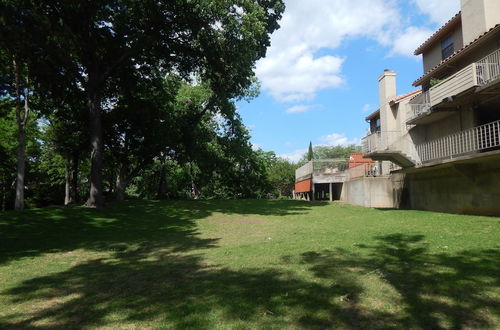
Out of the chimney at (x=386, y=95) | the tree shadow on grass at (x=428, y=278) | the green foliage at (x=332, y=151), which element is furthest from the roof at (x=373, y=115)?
the green foliage at (x=332, y=151)

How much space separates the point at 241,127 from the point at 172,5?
21388 millimetres

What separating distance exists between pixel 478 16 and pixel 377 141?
301 inches

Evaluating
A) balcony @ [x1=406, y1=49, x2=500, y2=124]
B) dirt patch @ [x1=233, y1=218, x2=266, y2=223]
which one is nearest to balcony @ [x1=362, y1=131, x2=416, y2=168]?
balcony @ [x1=406, y1=49, x2=500, y2=124]

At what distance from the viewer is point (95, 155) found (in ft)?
60.4

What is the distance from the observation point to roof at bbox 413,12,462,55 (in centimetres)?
1884

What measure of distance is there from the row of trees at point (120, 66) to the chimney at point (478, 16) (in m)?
9.27

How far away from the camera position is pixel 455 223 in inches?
472

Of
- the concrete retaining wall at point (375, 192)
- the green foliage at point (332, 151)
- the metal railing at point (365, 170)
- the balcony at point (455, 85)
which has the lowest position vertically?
the concrete retaining wall at point (375, 192)

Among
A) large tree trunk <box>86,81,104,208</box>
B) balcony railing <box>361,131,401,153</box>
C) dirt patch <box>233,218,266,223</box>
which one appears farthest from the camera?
balcony railing <box>361,131,401,153</box>

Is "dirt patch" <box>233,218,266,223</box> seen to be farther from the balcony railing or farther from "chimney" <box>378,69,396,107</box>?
"chimney" <box>378,69,396,107</box>

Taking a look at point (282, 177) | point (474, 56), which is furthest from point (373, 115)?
point (282, 177)

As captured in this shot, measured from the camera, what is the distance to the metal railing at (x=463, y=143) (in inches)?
561

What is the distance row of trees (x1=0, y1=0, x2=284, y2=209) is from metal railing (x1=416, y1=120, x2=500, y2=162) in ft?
33.8

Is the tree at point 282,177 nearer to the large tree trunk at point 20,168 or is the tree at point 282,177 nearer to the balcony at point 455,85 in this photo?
the balcony at point 455,85
